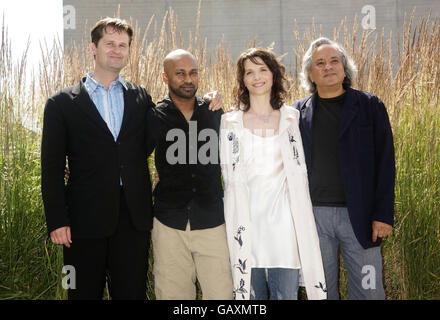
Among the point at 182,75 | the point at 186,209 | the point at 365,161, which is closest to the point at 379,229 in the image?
the point at 365,161

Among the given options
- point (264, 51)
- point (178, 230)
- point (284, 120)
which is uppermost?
point (264, 51)

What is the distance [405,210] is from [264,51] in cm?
121

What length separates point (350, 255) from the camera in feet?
6.09

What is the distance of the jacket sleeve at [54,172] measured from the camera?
1.74m

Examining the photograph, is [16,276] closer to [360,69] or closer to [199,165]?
[199,165]

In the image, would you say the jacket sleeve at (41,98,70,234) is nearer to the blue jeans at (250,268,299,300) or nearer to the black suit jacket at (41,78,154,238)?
the black suit jacket at (41,78,154,238)

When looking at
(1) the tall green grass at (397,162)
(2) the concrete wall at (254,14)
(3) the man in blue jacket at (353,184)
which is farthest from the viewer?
(2) the concrete wall at (254,14)

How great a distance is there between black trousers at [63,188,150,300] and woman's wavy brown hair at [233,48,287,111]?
70 centimetres

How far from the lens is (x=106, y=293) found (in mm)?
2391

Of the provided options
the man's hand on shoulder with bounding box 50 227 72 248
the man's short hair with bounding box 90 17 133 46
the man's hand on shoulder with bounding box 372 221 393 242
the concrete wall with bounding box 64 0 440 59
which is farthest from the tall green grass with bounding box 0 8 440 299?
the concrete wall with bounding box 64 0 440 59

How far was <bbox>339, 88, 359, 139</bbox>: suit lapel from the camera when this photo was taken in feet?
6.10

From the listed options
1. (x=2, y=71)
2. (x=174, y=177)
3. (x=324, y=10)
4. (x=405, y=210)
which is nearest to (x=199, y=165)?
(x=174, y=177)

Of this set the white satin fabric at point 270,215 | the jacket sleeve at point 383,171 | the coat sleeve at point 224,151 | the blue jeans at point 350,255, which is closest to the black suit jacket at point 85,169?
the coat sleeve at point 224,151

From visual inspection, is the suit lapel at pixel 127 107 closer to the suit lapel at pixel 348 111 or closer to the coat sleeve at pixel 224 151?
the coat sleeve at pixel 224 151
